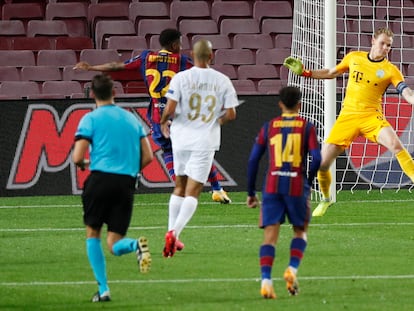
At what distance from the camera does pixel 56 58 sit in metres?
21.0

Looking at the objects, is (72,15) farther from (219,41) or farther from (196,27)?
(219,41)

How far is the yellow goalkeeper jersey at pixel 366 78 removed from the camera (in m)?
14.4

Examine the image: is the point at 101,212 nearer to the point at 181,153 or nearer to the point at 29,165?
the point at 181,153

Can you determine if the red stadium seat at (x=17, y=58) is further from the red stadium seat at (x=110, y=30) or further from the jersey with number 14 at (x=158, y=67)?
the jersey with number 14 at (x=158, y=67)

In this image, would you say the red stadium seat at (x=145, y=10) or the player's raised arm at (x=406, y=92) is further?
the red stadium seat at (x=145, y=10)

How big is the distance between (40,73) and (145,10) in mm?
2469

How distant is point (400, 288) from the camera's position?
31.2 feet

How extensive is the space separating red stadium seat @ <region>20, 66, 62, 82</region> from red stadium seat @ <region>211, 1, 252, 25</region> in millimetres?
3236

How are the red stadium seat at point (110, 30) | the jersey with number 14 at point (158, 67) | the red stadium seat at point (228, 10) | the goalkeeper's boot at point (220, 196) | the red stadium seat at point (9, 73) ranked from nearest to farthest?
1. the jersey with number 14 at point (158, 67)
2. the goalkeeper's boot at point (220, 196)
3. the red stadium seat at point (9, 73)
4. the red stadium seat at point (110, 30)
5. the red stadium seat at point (228, 10)

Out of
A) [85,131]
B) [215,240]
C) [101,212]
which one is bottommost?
[215,240]

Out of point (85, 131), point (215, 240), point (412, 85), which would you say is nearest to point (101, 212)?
point (85, 131)

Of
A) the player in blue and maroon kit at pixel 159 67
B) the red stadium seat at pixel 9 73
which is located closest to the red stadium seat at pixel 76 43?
the red stadium seat at pixel 9 73

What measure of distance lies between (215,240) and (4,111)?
568 cm

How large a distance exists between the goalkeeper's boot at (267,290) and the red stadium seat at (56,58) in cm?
1252
